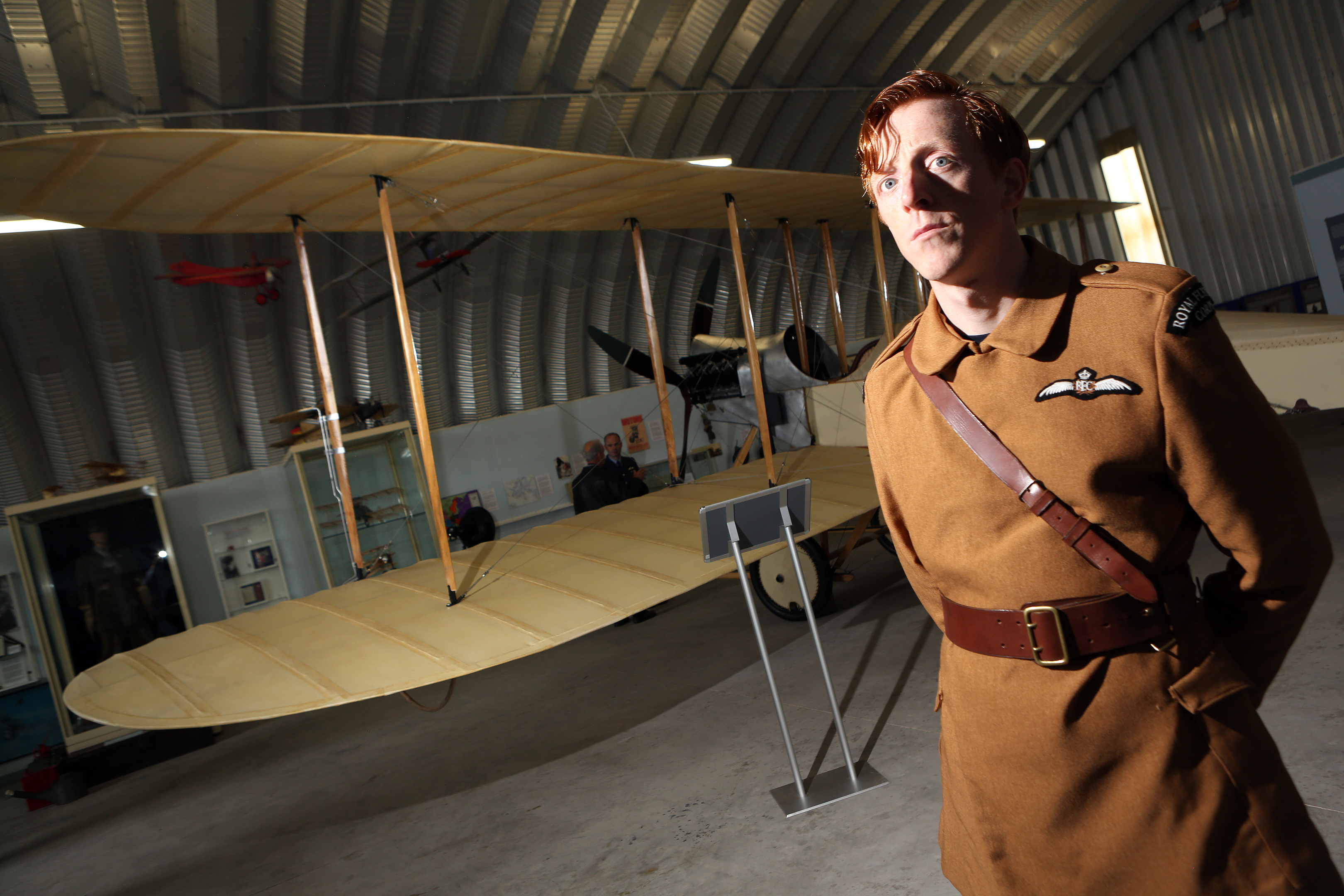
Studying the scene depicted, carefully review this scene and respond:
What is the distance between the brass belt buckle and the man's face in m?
0.47

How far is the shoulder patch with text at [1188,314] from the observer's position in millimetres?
1002

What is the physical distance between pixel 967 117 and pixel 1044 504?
0.54 meters

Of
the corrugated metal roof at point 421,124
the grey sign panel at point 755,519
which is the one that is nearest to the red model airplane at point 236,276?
the corrugated metal roof at point 421,124

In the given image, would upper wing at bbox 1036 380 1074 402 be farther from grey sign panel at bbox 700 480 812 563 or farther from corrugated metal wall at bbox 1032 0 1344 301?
corrugated metal wall at bbox 1032 0 1344 301

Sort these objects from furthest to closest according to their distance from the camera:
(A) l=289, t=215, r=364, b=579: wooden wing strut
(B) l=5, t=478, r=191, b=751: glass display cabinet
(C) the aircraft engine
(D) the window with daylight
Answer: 1. (D) the window with daylight
2. (C) the aircraft engine
3. (B) l=5, t=478, r=191, b=751: glass display cabinet
4. (A) l=289, t=215, r=364, b=579: wooden wing strut

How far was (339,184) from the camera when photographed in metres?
4.50

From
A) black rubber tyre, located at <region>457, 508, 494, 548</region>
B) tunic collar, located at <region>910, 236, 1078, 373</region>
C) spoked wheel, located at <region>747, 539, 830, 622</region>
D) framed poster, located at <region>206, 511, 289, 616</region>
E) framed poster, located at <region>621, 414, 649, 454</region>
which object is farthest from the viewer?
framed poster, located at <region>621, 414, 649, 454</region>

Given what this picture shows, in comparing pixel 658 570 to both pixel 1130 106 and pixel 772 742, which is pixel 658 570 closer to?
pixel 772 742

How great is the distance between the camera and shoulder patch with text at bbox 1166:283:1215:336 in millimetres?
1002

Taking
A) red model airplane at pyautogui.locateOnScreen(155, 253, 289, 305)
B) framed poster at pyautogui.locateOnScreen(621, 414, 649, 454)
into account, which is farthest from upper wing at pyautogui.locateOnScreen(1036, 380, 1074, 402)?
framed poster at pyautogui.locateOnScreen(621, 414, 649, 454)

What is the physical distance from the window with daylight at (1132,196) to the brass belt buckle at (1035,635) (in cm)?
1447

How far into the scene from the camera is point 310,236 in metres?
8.42

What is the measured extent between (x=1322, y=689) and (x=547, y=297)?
911cm

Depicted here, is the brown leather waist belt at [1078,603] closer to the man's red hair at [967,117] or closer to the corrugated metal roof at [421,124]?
the man's red hair at [967,117]
